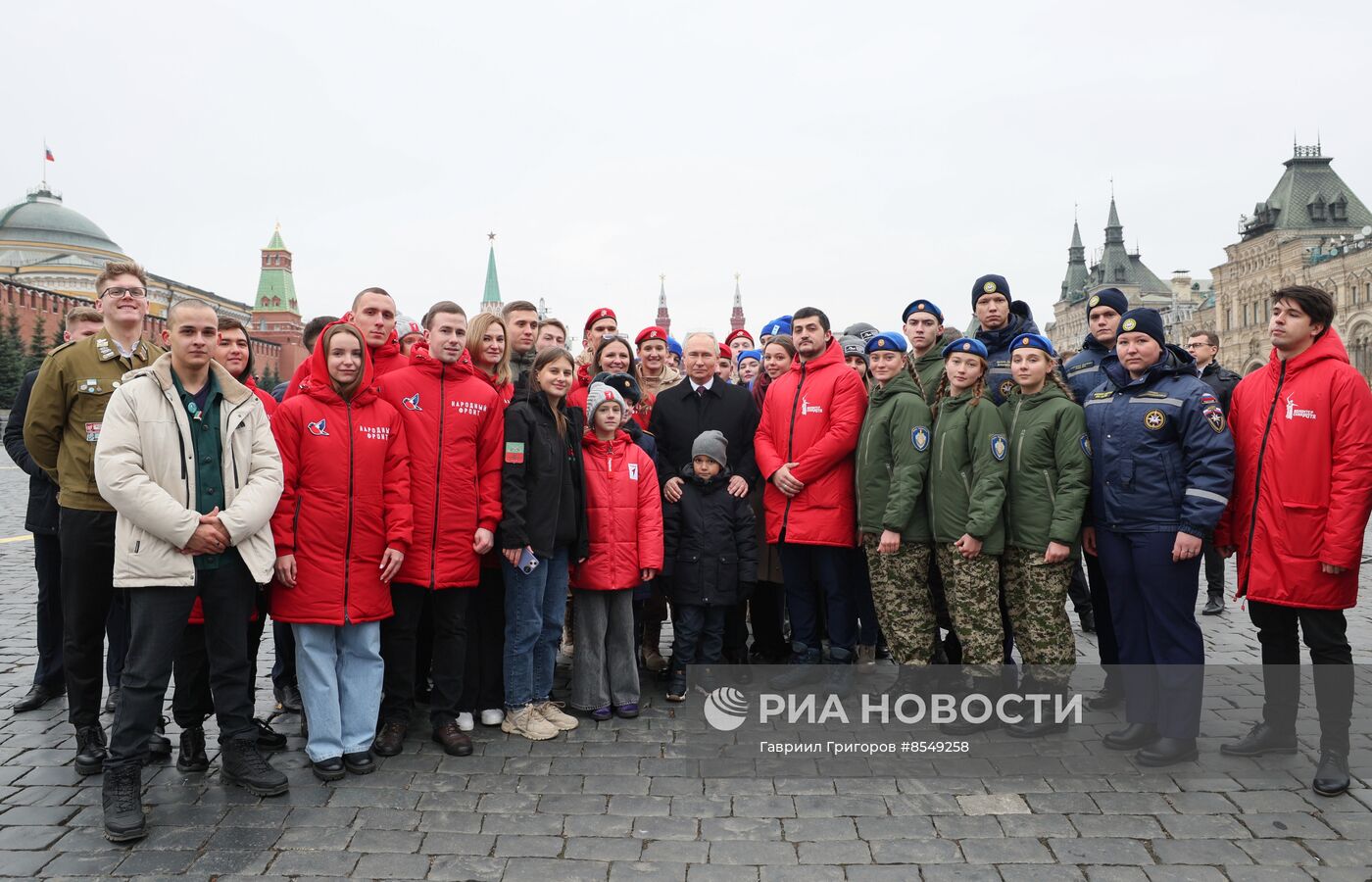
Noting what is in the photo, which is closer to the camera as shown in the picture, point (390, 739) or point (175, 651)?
point (175, 651)

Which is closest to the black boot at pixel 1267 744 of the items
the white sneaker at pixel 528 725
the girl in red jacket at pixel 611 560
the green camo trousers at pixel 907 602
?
the green camo trousers at pixel 907 602

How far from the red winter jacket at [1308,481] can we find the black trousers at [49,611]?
698 centimetres

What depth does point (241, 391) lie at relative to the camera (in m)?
4.31

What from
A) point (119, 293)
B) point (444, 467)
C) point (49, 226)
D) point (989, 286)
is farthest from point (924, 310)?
point (49, 226)

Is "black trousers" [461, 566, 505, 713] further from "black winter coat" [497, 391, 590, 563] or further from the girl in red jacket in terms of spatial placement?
the girl in red jacket

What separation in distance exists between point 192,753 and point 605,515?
255cm

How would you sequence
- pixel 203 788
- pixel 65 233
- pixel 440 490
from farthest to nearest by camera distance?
pixel 65 233 < pixel 440 490 < pixel 203 788

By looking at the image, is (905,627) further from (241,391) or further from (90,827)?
(90,827)

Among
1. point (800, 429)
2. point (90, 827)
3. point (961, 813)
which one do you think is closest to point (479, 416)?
point (800, 429)

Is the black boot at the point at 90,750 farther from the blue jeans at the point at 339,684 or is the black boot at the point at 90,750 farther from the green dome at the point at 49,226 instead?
the green dome at the point at 49,226

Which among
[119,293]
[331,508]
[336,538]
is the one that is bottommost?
[336,538]

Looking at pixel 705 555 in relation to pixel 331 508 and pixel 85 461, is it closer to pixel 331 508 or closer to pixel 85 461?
pixel 331 508

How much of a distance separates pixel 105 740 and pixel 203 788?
0.90 metres

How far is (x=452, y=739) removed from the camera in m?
4.78
